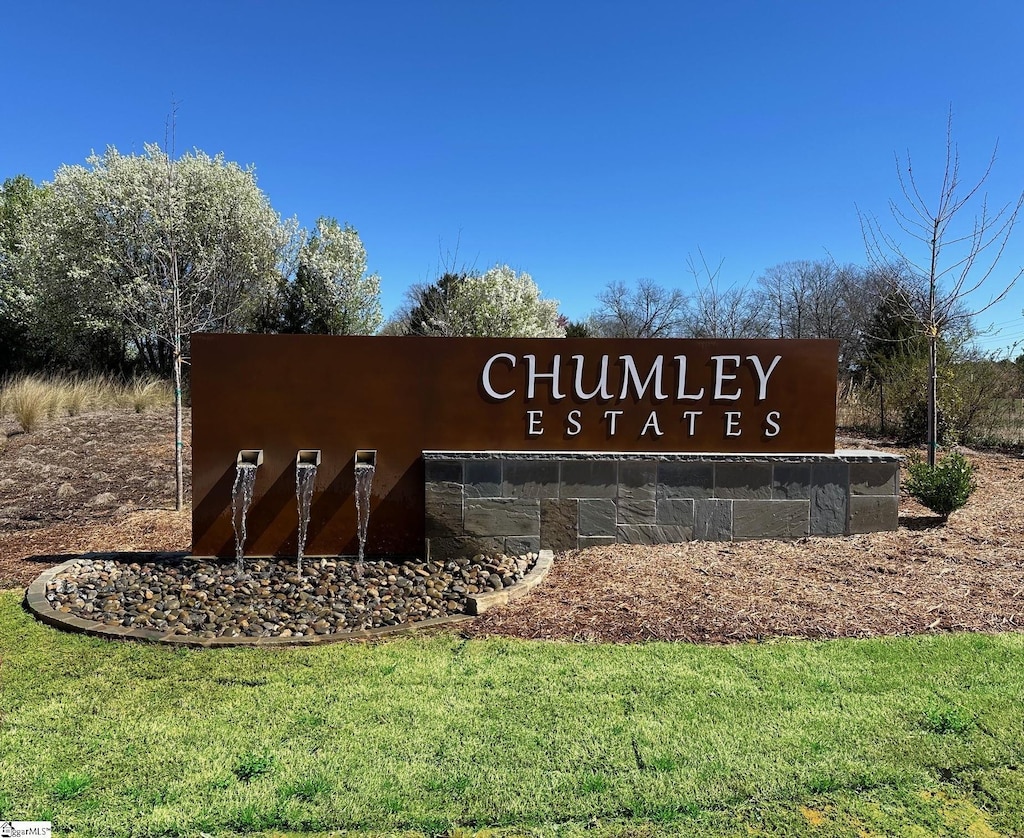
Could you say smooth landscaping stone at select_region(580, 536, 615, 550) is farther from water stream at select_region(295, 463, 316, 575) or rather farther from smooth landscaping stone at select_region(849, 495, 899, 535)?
water stream at select_region(295, 463, 316, 575)

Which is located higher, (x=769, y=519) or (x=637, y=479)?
(x=637, y=479)

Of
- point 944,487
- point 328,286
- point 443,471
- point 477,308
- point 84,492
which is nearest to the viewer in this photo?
point 443,471

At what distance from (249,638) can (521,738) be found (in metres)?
1.99

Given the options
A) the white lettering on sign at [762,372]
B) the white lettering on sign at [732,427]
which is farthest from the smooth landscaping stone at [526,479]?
the white lettering on sign at [762,372]

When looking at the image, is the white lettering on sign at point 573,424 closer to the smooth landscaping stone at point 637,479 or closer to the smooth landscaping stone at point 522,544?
the smooth landscaping stone at point 637,479

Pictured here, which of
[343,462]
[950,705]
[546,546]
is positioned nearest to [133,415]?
[343,462]

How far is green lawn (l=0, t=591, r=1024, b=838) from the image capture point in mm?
2215

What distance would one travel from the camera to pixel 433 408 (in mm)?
5473

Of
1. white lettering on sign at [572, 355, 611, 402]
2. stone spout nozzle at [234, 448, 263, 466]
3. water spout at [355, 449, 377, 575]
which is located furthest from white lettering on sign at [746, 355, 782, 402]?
stone spout nozzle at [234, 448, 263, 466]

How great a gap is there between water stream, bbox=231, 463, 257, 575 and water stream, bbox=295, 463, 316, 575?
0.38 meters

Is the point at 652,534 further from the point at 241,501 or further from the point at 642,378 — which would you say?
the point at 241,501

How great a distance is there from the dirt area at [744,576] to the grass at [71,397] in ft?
19.1

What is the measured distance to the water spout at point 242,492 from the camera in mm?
5359

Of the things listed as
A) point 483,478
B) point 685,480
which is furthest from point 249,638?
point 685,480
